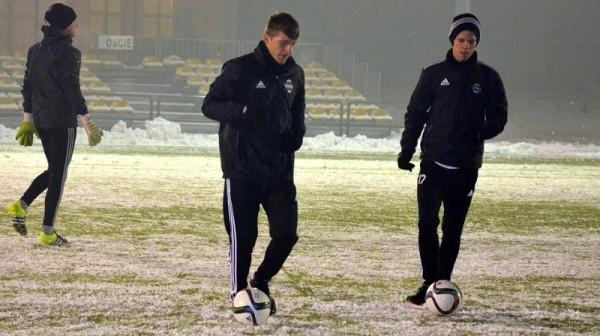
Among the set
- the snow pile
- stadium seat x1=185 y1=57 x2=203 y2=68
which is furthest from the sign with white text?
the snow pile

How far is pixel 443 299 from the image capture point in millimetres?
6203

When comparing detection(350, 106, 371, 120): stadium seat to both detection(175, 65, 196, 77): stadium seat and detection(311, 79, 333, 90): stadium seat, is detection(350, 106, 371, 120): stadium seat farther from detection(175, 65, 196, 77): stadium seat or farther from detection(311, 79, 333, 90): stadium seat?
detection(175, 65, 196, 77): stadium seat

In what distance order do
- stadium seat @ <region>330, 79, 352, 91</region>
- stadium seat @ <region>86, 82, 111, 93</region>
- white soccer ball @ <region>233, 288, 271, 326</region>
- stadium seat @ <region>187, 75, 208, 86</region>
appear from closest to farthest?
1. white soccer ball @ <region>233, 288, 271, 326</region>
2. stadium seat @ <region>86, 82, 111, 93</region>
3. stadium seat @ <region>187, 75, 208, 86</region>
4. stadium seat @ <region>330, 79, 352, 91</region>

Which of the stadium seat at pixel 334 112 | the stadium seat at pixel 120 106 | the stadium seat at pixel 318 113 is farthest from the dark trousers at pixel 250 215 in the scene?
the stadium seat at pixel 334 112

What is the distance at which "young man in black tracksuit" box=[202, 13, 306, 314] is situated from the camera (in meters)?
5.81

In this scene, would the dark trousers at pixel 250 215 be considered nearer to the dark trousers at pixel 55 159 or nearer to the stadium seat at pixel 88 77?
the dark trousers at pixel 55 159

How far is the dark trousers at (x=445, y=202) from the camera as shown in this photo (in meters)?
6.46

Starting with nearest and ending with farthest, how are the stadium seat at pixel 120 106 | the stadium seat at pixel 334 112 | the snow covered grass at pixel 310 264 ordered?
the snow covered grass at pixel 310 264
the stadium seat at pixel 120 106
the stadium seat at pixel 334 112

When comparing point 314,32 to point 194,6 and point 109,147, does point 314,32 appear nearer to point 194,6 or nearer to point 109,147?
point 194,6

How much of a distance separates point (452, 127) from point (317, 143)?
21180mm

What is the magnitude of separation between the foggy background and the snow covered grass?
22651 millimetres

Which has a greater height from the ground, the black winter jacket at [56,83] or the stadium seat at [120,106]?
the black winter jacket at [56,83]

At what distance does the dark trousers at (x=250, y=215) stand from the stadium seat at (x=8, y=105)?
83.3 feet

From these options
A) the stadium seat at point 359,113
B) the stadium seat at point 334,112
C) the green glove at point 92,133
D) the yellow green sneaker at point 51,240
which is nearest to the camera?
the yellow green sneaker at point 51,240
